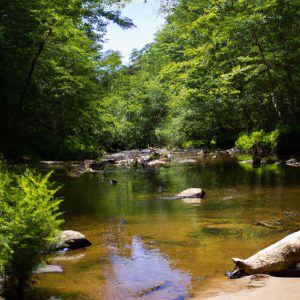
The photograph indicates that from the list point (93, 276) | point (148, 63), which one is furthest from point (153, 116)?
point (93, 276)

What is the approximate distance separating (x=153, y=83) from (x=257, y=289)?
39.8 metres

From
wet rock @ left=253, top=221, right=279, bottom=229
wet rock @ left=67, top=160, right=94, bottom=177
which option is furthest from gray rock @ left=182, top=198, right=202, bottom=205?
wet rock @ left=67, top=160, right=94, bottom=177

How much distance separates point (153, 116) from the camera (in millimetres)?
42781

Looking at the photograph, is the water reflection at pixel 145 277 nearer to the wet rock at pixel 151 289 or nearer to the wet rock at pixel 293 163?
the wet rock at pixel 151 289

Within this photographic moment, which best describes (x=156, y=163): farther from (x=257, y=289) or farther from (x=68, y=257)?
(x=257, y=289)

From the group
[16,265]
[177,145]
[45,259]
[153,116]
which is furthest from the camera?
[153,116]

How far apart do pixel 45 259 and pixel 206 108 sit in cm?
2701

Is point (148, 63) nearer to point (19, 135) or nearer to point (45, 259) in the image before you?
point (19, 135)

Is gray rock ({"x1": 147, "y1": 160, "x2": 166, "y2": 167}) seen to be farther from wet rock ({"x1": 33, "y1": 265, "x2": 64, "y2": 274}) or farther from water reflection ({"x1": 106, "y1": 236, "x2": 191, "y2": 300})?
wet rock ({"x1": 33, "y1": 265, "x2": 64, "y2": 274})

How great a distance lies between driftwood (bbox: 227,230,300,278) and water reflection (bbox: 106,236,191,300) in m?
0.77

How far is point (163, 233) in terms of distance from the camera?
8.73 meters

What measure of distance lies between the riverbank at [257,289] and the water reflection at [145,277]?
47 cm

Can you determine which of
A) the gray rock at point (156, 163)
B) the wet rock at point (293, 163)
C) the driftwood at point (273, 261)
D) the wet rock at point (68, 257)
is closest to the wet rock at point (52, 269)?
the wet rock at point (68, 257)

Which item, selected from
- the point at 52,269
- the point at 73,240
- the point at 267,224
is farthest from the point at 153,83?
the point at 52,269
